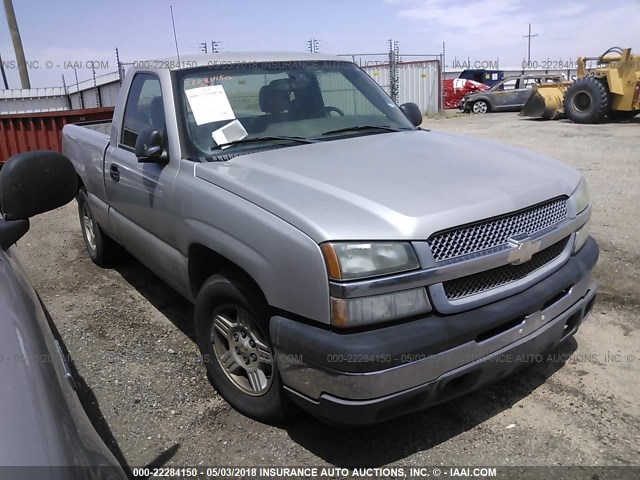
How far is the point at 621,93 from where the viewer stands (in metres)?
15.0

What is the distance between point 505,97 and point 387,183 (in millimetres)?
21232

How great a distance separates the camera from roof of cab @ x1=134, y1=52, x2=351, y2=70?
368cm

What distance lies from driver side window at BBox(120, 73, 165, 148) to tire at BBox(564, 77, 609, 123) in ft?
48.1

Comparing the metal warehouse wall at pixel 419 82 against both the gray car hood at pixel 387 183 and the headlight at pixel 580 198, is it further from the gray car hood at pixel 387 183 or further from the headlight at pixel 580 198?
the headlight at pixel 580 198

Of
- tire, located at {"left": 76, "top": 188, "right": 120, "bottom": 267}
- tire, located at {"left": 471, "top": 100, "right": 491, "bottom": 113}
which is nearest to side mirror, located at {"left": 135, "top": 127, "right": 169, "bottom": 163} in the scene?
tire, located at {"left": 76, "top": 188, "right": 120, "bottom": 267}

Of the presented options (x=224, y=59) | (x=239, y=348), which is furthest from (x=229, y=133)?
(x=239, y=348)

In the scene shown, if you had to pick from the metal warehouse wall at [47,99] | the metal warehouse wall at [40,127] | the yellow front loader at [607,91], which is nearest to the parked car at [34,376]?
the metal warehouse wall at [40,127]

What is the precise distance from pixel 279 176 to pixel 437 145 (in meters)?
1.19

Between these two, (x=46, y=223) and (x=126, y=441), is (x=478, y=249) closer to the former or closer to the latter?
(x=126, y=441)

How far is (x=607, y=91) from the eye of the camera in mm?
15336

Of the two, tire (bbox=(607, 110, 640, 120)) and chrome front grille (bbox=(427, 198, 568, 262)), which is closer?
chrome front grille (bbox=(427, 198, 568, 262))

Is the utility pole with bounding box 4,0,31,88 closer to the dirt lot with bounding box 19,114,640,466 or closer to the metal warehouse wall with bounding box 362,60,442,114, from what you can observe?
the metal warehouse wall with bounding box 362,60,442,114

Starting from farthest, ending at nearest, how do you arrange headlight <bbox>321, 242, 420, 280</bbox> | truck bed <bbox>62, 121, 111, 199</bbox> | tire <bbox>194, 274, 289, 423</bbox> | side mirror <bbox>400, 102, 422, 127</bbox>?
truck bed <bbox>62, 121, 111, 199</bbox>, side mirror <bbox>400, 102, 422, 127</bbox>, tire <bbox>194, 274, 289, 423</bbox>, headlight <bbox>321, 242, 420, 280</bbox>

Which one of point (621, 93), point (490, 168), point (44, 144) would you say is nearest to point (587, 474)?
point (490, 168)
